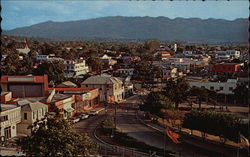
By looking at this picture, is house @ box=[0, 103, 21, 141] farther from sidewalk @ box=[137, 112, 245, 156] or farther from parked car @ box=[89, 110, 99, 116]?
sidewalk @ box=[137, 112, 245, 156]

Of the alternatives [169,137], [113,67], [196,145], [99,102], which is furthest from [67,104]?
[113,67]

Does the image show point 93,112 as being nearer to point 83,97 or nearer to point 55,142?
point 83,97

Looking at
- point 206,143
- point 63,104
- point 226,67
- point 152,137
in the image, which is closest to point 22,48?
point 226,67

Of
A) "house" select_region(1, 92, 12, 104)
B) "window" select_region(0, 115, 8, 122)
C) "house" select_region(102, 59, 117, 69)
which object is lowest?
"window" select_region(0, 115, 8, 122)

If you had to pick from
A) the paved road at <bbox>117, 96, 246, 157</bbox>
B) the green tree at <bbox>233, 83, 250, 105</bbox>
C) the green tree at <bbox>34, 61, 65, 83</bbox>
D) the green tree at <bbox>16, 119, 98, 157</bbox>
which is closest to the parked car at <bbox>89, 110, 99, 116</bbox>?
the paved road at <bbox>117, 96, 246, 157</bbox>

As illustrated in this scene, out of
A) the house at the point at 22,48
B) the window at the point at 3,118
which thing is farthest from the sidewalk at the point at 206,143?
the house at the point at 22,48

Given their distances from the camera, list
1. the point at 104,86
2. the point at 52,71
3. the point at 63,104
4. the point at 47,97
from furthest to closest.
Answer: the point at 52,71 → the point at 104,86 → the point at 47,97 → the point at 63,104
